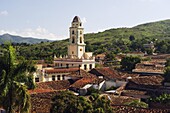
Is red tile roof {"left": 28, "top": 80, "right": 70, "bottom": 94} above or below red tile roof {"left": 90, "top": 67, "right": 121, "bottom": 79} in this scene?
below

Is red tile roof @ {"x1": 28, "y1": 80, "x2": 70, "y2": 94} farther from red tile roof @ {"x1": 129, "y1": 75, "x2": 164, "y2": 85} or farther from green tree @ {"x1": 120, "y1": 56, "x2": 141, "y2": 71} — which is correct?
green tree @ {"x1": 120, "y1": 56, "x2": 141, "y2": 71}

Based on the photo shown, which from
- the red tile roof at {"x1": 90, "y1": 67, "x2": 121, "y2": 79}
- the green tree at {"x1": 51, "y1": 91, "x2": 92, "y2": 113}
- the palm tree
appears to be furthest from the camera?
the red tile roof at {"x1": 90, "y1": 67, "x2": 121, "y2": 79}

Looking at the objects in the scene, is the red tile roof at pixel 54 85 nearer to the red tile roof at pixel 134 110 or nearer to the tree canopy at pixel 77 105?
the red tile roof at pixel 134 110

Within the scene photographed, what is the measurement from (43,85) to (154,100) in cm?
986

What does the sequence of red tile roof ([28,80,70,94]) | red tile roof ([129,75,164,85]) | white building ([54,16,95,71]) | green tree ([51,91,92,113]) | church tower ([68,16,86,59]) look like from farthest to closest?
church tower ([68,16,86,59])
white building ([54,16,95,71])
red tile roof ([129,75,164,85])
red tile roof ([28,80,70,94])
green tree ([51,91,92,113])

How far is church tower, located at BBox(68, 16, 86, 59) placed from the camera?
39469 mm

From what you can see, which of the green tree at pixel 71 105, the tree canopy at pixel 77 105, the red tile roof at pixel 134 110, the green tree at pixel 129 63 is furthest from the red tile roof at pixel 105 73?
the green tree at pixel 71 105

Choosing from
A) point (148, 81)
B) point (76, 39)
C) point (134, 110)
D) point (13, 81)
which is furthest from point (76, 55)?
point (13, 81)

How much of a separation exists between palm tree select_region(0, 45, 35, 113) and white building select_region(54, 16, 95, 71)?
1028 inches

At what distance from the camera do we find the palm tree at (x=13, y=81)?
36.6 ft

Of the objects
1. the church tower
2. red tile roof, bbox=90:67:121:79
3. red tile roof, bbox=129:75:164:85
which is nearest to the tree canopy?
red tile roof, bbox=129:75:164:85

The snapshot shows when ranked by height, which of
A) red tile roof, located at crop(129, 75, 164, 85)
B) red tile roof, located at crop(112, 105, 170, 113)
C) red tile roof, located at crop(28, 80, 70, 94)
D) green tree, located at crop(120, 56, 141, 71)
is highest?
green tree, located at crop(120, 56, 141, 71)

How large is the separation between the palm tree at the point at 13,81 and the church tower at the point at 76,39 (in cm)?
2771

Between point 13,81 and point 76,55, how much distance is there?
95.6ft
